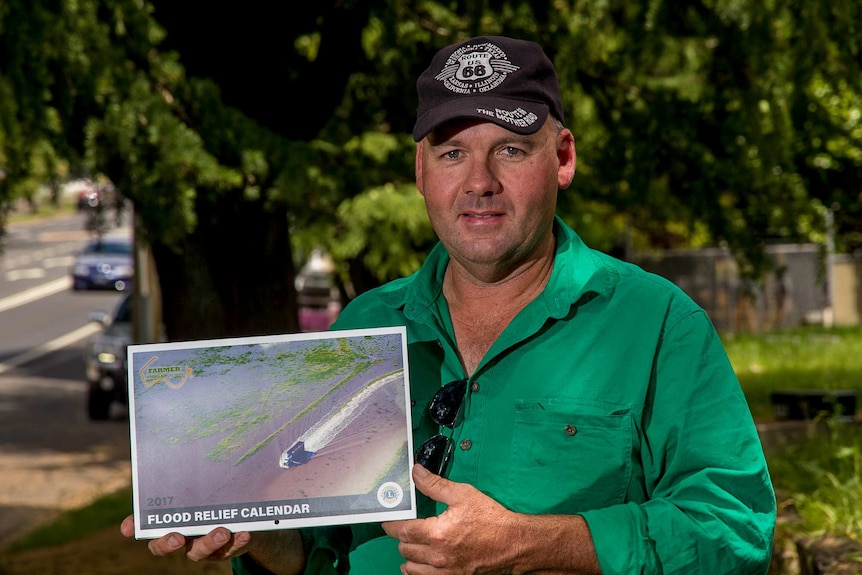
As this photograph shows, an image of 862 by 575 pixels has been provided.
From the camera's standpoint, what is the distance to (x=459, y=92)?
2.30m

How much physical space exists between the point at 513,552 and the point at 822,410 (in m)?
6.92

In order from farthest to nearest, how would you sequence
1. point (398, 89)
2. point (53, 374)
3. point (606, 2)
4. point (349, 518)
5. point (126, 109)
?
point (53, 374)
point (398, 89)
point (606, 2)
point (126, 109)
point (349, 518)

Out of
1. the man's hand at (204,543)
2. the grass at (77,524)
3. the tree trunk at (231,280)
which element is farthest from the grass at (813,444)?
the grass at (77,524)

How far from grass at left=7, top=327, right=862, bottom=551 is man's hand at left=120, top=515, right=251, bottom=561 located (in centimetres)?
373

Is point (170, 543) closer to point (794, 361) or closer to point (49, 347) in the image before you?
point (794, 361)

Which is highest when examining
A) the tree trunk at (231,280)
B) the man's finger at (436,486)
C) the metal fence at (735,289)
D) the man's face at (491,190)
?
the man's face at (491,190)

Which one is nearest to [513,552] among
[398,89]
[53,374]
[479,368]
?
[479,368]

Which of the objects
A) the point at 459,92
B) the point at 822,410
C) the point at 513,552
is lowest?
the point at 822,410

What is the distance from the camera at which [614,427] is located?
7.22ft

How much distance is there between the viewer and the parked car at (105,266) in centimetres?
3228

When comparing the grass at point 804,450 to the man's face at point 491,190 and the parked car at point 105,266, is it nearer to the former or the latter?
the man's face at point 491,190

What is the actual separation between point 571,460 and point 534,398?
0.40 feet

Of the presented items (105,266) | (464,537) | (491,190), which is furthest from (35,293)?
(464,537)

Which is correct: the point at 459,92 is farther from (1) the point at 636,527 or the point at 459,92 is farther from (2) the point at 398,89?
(2) the point at 398,89
